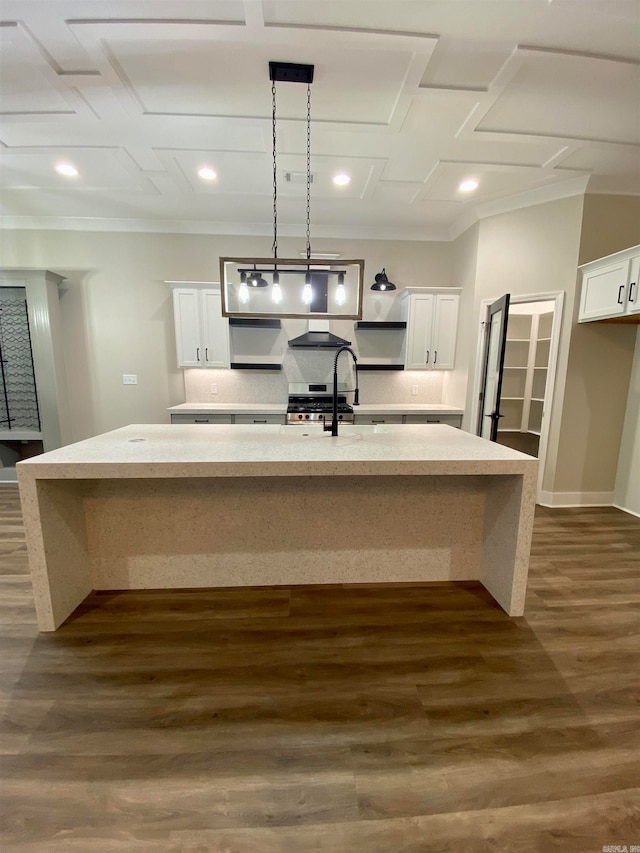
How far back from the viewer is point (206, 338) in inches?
162

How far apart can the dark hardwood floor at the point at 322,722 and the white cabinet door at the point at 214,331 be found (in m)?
2.80

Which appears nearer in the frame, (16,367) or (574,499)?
(574,499)

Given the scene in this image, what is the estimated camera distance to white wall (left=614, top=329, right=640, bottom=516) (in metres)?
3.33

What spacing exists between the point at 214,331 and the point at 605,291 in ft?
12.8

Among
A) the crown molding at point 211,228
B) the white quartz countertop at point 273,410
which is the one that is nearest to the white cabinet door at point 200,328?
the white quartz countertop at point 273,410

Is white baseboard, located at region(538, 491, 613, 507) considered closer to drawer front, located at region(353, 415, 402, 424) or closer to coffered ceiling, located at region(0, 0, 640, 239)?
drawer front, located at region(353, 415, 402, 424)

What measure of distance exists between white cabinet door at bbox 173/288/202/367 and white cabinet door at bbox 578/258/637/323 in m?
4.01

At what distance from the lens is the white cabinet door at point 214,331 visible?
159 inches

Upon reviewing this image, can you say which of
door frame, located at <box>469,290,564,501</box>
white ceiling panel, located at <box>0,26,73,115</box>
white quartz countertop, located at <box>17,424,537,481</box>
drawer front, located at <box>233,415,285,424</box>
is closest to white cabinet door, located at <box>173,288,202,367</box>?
drawer front, located at <box>233,415,285,424</box>

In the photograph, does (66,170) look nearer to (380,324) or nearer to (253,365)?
(253,365)

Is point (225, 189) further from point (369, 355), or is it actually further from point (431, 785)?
point (431, 785)

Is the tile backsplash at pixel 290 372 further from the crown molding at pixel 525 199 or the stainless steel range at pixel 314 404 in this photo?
the crown molding at pixel 525 199

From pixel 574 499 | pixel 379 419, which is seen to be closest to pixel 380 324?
pixel 379 419

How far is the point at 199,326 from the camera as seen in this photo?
160 inches
